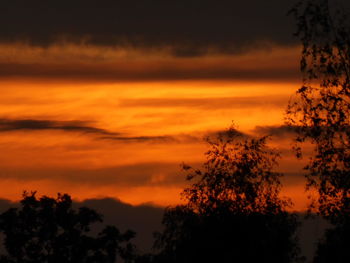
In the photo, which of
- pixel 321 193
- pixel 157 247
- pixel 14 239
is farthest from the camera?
pixel 14 239

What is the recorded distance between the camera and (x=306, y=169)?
4797 centimetres

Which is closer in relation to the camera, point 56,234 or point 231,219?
point 231,219

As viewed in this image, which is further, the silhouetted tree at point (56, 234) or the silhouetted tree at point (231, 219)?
the silhouetted tree at point (56, 234)

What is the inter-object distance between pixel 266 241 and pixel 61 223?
132ft

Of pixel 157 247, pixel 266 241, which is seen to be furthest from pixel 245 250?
pixel 157 247

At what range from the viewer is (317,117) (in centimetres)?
4894

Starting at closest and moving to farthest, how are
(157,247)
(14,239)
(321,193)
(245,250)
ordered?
(321,193)
(245,250)
(157,247)
(14,239)

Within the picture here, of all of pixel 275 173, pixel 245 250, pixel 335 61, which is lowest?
pixel 245 250

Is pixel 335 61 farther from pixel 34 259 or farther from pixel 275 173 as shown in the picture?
pixel 34 259

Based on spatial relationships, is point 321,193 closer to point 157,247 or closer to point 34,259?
point 157,247

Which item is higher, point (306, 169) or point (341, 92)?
point (341, 92)

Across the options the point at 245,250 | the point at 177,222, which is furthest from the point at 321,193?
the point at 177,222

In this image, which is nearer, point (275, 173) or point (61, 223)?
point (275, 173)

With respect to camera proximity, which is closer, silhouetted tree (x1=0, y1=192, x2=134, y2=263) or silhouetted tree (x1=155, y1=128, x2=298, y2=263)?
silhouetted tree (x1=155, y1=128, x2=298, y2=263)
